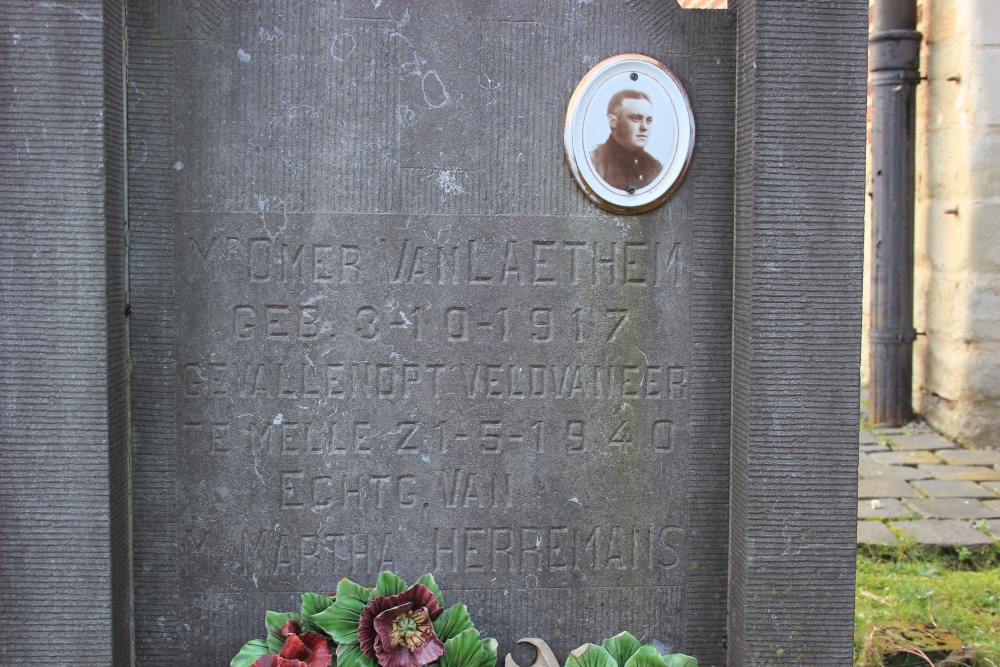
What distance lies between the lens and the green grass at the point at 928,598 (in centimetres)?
332

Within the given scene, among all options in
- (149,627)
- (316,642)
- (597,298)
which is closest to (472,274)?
(597,298)

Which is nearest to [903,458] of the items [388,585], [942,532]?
[942,532]

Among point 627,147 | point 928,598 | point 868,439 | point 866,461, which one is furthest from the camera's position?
point 868,439

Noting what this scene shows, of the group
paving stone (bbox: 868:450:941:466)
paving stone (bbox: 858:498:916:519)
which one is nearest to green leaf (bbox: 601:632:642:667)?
paving stone (bbox: 858:498:916:519)

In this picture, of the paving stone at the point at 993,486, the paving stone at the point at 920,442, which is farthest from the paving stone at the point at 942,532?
the paving stone at the point at 920,442

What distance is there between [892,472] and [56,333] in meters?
4.91

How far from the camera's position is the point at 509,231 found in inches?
111

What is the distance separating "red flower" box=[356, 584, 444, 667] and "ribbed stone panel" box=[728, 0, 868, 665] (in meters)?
0.90

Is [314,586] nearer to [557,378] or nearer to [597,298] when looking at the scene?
[557,378]

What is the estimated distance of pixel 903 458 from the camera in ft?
20.3

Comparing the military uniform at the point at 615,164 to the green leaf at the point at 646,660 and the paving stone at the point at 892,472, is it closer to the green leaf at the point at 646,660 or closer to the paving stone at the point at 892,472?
the green leaf at the point at 646,660

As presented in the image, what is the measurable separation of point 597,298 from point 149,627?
161 centimetres

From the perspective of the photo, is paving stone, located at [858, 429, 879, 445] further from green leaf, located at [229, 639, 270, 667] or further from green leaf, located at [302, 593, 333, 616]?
green leaf, located at [229, 639, 270, 667]

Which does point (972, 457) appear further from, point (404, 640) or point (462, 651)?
point (404, 640)
